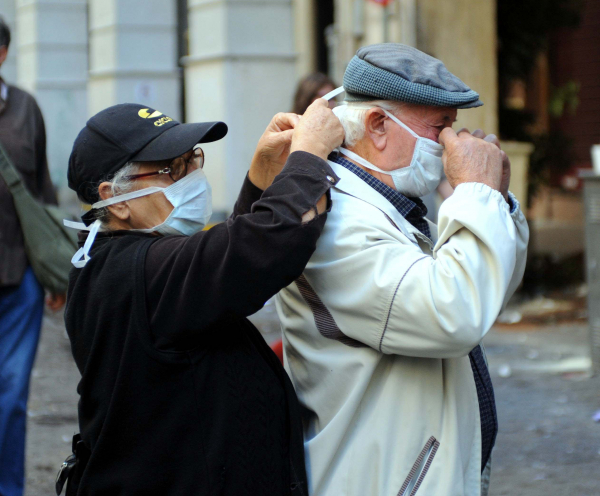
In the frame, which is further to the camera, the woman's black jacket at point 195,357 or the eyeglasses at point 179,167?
the eyeglasses at point 179,167

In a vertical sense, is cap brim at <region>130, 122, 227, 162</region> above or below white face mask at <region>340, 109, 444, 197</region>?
above

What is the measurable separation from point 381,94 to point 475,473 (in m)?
0.95

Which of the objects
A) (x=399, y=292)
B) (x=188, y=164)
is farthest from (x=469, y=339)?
(x=188, y=164)

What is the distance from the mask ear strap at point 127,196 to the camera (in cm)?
209

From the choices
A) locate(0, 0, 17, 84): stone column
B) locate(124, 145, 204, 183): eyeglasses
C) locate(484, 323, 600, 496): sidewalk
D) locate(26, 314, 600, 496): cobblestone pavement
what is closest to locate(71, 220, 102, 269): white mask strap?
locate(124, 145, 204, 183): eyeglasses

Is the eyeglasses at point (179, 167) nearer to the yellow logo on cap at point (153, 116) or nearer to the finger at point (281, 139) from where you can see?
the yellow logo on cap at point (153, 116)

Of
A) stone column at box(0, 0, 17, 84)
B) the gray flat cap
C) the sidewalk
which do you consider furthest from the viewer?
stone column at box(0, 0, 17, 84)

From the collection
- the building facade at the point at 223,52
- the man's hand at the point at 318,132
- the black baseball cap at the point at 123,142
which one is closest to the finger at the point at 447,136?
the man's hand at the point at 318,132

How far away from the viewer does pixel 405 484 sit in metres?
1.95

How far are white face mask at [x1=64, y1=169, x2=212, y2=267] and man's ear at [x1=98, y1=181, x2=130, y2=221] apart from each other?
15 millimetres

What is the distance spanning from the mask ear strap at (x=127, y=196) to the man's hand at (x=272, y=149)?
1.05 feet

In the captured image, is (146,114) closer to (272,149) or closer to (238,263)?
Result: (272,149)

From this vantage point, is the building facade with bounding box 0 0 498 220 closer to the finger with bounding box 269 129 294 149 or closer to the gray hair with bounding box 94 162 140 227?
the finger with bounding box 269 129 294 149

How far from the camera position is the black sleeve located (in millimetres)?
1807
